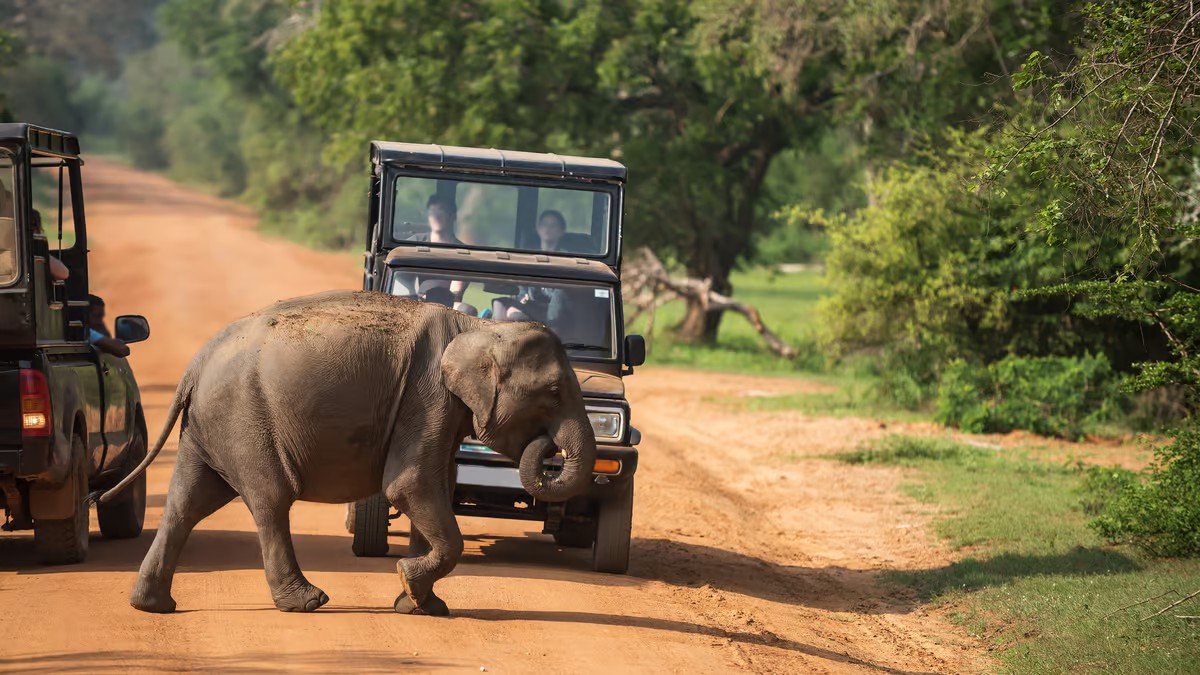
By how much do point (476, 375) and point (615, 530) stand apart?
7.83 ft

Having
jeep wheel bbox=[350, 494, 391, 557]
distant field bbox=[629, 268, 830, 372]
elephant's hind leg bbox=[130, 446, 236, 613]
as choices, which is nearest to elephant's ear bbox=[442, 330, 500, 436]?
elephant's hind leg bbox=[130, 446, 236, 613]

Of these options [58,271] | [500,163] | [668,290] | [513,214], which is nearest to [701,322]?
[668,290]

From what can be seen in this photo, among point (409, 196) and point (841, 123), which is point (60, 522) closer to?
point (409, 196)

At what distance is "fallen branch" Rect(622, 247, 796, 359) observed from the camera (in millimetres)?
26594

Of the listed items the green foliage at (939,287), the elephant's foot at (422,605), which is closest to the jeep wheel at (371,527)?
→ the elephant's foot at (422,605)

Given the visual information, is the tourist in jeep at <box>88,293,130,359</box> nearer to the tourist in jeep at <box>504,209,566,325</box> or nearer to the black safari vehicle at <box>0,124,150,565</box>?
the black safari vehicle at <box>0,124,150,565</box>

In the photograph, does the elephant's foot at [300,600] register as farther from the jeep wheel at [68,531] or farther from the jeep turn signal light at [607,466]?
the jeep turn signal light at [607,466]

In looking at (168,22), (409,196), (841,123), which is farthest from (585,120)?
(168,22)

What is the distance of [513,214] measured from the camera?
11.8 metres

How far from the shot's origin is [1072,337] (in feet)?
64.2

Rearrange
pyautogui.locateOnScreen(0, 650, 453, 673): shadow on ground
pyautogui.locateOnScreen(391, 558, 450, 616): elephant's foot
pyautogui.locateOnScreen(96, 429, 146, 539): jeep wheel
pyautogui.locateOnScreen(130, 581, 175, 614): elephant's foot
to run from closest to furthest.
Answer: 1. pyautogui.locateOnScreen(0, 650, 453, 673): shadow on ground
2. pyautogui.locateOnScreen(130, 581, 175, 614): elephant's foot
3. pyautogui.locateOnScreen(391, 558, 450, 616): elephant's foot
4. pyautogui.locateOnScreen(96, 429, 146, 539): jeep wheel

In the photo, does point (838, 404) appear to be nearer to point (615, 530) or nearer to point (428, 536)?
point (615, 530)

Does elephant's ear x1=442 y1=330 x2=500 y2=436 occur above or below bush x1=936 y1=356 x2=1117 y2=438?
above

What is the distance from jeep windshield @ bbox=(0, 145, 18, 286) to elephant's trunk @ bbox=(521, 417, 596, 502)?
3.29 m
